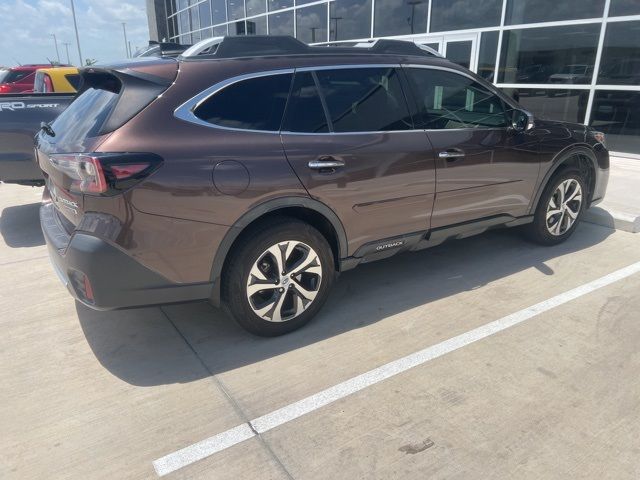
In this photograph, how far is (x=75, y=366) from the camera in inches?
118

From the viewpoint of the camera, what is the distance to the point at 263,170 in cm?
292

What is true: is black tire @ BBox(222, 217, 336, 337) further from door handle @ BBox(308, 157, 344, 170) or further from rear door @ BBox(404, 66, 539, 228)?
rear door @ BBox(404, 66, 539, 228)

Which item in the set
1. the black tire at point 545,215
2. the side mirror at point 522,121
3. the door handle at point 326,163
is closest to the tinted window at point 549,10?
the black tire at point 545,215

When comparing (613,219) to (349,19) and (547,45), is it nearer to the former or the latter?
(547,45)

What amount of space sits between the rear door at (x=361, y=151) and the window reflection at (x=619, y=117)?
22.1 feet

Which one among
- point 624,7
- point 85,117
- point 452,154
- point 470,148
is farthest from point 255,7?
point 85,117

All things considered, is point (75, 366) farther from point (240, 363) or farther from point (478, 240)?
point (478, 240)

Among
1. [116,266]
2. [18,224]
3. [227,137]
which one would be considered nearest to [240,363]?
[116,266]

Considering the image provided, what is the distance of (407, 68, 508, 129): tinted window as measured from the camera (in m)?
3.74

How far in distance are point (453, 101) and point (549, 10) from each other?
22.0ft

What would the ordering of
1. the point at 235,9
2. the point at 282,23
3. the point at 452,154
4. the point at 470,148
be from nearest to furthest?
the point at 452,154 < the point at 470,148 < the point at 282,23 < the point at 235,9

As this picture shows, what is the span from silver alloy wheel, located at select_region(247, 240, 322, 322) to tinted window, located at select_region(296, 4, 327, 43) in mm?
12198

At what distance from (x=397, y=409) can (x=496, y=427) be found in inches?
19.6

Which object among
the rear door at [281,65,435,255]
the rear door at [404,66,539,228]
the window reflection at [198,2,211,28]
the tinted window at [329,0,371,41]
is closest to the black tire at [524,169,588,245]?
the rear door at [404,66,539,228]
